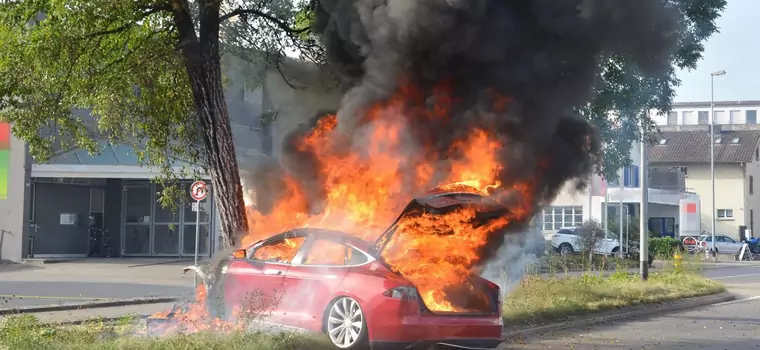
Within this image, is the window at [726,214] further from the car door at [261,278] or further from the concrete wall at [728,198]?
the car door at [261,278]

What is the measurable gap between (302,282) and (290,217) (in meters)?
2.02

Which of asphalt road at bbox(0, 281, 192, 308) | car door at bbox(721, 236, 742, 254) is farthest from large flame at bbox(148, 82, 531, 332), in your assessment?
car door at bbox(721, 236, 742, 254)

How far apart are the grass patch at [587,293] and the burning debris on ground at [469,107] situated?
402 cm

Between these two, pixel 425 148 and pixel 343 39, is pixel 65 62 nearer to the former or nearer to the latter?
pixel 343 39

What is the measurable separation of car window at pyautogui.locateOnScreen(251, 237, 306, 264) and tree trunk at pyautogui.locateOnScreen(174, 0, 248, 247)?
60.9 inches

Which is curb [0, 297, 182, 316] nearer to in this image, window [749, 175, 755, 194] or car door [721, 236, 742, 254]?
car door [721, 236, 742, 254]

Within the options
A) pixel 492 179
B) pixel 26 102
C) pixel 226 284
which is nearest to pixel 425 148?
pixel 492 179

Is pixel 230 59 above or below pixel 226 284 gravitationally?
above

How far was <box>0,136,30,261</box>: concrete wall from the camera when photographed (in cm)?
2872

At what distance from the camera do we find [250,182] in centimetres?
1256

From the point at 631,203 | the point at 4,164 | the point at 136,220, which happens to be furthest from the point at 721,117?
the point at 4,164

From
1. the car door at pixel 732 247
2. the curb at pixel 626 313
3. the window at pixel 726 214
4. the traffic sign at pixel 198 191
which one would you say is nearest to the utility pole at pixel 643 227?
the curb at pixel 626 313

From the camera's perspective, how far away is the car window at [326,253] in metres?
9.16

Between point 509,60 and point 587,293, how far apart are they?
805 centimetres
